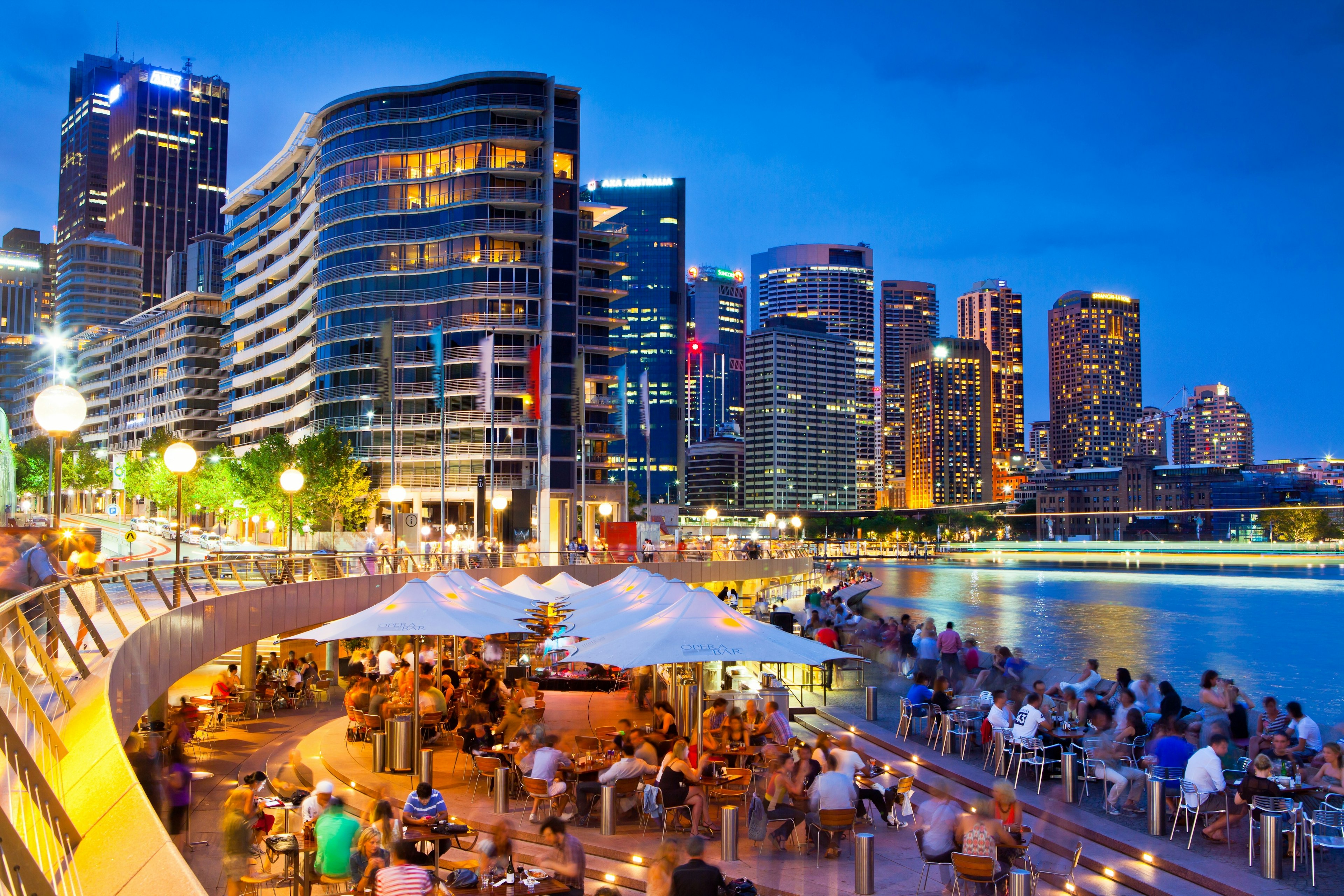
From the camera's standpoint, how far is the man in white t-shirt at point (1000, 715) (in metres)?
16.9

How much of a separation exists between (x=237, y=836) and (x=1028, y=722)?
1142cm

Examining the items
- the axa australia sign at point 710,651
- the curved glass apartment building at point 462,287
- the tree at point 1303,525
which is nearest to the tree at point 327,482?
the curved glass apartment building at point 462,287

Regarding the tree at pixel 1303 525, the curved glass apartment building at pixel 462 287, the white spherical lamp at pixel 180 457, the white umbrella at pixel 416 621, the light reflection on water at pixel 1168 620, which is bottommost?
the light reflection on water at pixel 1168 620

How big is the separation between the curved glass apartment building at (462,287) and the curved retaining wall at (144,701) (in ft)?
164

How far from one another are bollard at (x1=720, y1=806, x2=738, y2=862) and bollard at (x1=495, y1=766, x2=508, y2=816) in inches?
143

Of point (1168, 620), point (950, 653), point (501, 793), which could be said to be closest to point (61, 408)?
point (501, 793)

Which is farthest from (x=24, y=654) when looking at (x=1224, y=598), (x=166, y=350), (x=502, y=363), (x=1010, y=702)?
(x=166, y=350)

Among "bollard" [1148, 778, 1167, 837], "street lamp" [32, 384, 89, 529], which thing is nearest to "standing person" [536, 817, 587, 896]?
"street lamp" [32, 384, 89, 529]

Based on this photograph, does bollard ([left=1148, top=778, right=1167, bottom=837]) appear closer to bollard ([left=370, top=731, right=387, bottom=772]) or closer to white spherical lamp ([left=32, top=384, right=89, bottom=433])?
bollard ([left=370, top=731, right=387, bottom=772])

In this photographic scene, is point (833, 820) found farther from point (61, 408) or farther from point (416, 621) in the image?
point (61, 408)

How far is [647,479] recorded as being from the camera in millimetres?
68188

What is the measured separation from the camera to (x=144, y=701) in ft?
43.2

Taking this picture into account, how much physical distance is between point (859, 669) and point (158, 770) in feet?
62.3

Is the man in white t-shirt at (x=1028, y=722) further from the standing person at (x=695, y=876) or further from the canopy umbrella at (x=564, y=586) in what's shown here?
the canopy umbrella at (x=564, y=586)
